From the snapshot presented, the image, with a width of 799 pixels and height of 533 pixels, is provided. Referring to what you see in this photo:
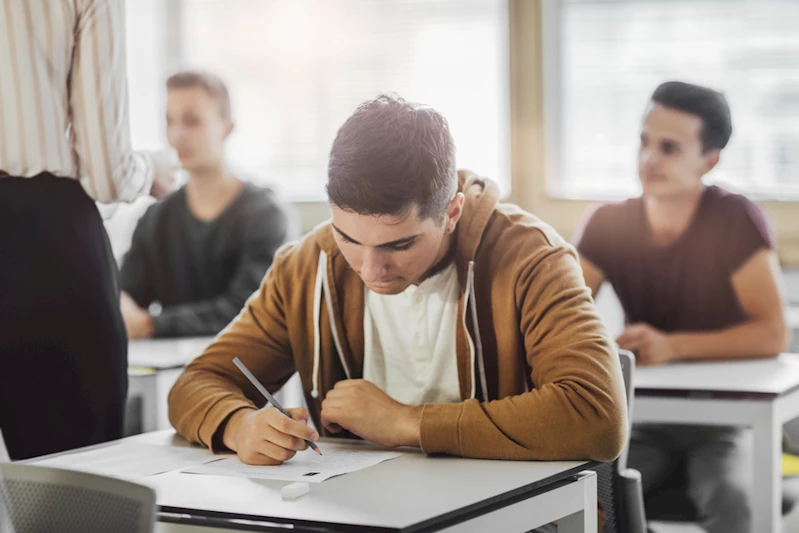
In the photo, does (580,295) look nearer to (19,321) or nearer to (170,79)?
(19,321)

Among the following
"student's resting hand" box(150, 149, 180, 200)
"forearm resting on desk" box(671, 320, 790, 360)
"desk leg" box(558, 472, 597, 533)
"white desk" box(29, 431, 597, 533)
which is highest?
"student's resting hand" box(150, 149, 180, 200)

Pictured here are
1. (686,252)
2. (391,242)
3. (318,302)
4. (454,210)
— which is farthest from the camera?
(686,252)

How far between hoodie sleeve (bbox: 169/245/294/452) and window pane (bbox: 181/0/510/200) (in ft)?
7.42

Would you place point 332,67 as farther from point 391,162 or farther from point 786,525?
point 391,162

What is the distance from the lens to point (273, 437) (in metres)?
1.45

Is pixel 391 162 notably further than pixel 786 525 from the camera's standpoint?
No

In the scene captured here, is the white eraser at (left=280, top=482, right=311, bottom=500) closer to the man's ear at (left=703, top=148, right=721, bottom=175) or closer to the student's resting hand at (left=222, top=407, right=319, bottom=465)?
the student's resting hand at (left=222, top=407, right=319, bottom=465)

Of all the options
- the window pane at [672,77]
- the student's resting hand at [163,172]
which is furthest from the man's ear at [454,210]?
the window pane at [672,77]

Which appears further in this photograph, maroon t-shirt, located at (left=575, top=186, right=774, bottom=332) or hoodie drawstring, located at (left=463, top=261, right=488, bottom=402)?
maroon t-shirt, located at (left=575, top=186, right=774, bottom=332)

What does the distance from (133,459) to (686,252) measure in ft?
5.69

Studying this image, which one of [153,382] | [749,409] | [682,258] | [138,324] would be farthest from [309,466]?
[138,324]

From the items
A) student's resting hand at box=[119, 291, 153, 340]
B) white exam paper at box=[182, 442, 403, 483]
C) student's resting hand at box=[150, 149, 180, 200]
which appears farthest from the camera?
student's resting hand at box=[119, 291, 153, 340]

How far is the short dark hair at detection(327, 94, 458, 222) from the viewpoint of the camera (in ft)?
4.85

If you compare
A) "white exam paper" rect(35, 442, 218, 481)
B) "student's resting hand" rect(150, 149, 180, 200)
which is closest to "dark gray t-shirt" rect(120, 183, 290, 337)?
"student's resting hand" rect(150, 149, 180, 200)
